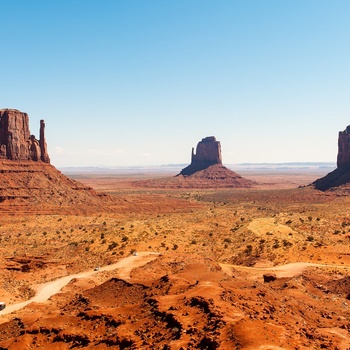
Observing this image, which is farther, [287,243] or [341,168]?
[341,168]

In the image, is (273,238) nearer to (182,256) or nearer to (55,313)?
(182,256)

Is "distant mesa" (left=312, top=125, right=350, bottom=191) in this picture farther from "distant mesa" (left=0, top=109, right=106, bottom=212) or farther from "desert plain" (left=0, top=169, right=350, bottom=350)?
"distant mesa" (left=0, top=109, right=106, bottom=212)

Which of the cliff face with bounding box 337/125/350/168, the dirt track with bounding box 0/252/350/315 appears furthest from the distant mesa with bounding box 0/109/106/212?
the cliff face with bounding box 337/125/350/168

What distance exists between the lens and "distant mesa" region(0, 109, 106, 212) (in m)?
84.0

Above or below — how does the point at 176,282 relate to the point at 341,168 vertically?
below

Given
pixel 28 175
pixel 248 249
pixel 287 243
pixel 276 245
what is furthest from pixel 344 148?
pixel 28 175

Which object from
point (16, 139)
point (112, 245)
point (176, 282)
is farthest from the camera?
point (16, 139)

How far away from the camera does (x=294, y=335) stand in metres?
17.3

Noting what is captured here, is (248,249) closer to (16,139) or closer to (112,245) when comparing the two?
(112,245)

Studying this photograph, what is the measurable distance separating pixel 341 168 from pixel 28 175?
110289 millimetres

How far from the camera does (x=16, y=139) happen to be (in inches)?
3615

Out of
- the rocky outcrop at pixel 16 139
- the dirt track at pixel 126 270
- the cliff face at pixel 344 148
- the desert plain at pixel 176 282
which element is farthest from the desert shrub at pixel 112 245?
the cliff face at pixel 344 148

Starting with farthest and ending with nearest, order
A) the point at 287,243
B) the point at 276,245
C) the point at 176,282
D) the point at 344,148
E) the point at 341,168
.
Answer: the point at 341,168 < the point at 344,148 < the point at 287,243 < the point at 276,245 < the point at 176,282

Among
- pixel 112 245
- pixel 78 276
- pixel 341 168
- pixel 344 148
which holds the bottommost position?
pixel 78 276
